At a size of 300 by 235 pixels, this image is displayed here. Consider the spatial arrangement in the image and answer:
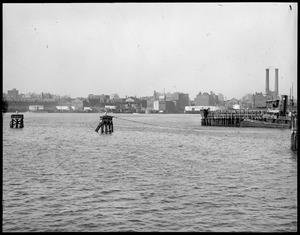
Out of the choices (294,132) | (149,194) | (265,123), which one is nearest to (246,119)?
(265,123)

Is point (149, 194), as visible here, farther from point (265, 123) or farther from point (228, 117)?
point (228, 117)

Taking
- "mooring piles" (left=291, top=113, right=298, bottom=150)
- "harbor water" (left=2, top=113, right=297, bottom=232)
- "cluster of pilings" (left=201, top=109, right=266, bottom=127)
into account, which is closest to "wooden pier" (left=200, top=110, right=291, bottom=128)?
"cluster of pilings" (left=201, top=109, right=266, bottom=127)

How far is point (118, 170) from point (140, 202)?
8.62m

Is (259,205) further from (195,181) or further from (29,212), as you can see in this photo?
(29,212)

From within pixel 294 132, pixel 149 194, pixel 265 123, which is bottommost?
pixel 149 194

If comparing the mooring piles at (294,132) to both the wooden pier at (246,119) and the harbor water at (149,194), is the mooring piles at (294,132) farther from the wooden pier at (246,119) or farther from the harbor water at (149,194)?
the wooden pier at (246,119)

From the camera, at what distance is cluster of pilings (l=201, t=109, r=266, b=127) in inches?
3474

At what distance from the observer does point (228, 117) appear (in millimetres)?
89875

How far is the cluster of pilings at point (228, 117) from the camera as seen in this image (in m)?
88.2

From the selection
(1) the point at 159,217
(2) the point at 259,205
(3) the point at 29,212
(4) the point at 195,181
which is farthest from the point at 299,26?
(4) the point at 195,181

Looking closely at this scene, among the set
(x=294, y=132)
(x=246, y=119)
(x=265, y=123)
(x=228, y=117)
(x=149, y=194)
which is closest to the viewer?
(x=149, y=194)

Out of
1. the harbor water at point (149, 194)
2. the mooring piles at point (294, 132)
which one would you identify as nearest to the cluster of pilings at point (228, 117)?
the mooring piles at point (294, 132)

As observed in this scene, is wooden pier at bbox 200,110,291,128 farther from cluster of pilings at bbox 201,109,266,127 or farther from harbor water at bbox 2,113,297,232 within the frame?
harbor water at bbox 2,113,297,232

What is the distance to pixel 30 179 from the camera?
76.3 feet
